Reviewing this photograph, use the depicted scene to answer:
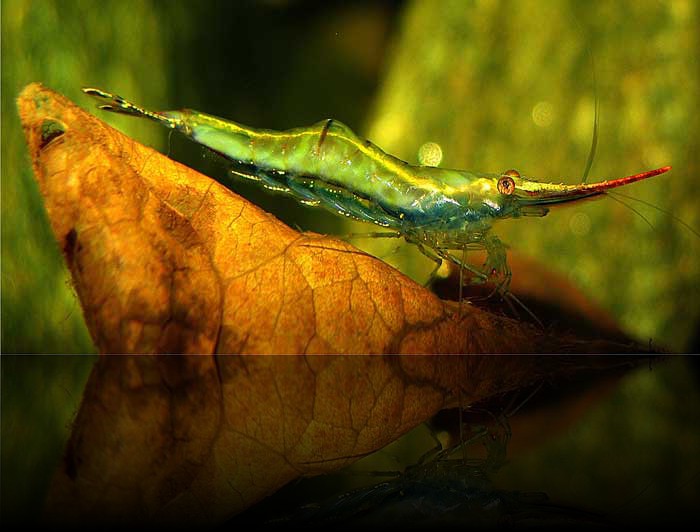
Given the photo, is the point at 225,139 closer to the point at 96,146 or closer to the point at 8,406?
the point at 96,146

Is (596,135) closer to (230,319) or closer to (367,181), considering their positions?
(367,181)

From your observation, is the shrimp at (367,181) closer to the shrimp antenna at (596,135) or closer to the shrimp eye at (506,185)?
the shrimp eye at (506,185)

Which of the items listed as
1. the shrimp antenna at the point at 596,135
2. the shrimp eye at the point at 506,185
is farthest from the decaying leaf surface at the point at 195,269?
the shrimp antenna at the point at 596,135

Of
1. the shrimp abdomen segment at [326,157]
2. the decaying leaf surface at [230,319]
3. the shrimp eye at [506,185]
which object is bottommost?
the decaying leaf surface at [230,319]

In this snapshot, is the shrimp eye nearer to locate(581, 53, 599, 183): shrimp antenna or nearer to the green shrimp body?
the green shrimp body

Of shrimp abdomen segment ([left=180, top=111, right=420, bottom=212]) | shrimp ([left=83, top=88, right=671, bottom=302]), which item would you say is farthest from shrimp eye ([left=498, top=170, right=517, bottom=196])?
shrimp abdomen segment ([left=180, top=111, right=420, bottom=212])

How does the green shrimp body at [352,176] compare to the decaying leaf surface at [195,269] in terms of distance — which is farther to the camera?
the green shrimp body at [352,176]
